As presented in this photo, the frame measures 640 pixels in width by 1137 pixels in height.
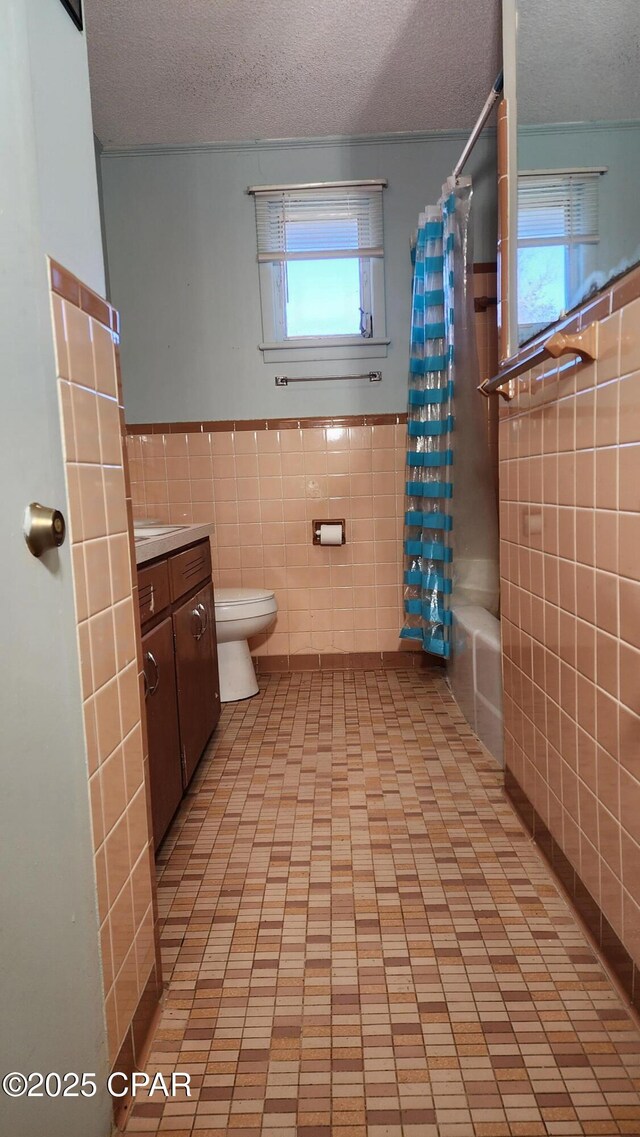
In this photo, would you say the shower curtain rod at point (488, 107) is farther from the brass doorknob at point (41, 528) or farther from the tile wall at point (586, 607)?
the brass doorknob at point (41, 528)

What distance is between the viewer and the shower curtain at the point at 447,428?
308 cm

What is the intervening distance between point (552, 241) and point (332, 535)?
6.94 feet

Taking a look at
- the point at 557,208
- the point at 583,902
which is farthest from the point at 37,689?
the point at 557,208

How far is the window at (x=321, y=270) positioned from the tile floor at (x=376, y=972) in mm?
2124

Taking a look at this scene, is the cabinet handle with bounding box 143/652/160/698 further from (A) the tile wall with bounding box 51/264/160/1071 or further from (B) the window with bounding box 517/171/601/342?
(B) the window with bounding box 517/171/601/342

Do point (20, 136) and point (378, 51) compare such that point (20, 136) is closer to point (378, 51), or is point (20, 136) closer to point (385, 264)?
point (378, 51)

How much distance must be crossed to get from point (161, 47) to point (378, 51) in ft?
2.64

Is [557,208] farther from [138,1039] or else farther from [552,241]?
[138,1039]

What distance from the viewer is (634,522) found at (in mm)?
1232

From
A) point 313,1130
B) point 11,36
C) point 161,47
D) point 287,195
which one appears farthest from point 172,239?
point 313,1130

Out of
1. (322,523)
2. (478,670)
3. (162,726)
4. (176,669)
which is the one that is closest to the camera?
(162,726)

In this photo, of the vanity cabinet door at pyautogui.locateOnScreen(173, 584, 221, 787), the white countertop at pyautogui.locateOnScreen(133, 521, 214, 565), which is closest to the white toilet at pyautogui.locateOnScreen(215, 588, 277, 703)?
the vanity cabinet door at pyautogui.locateOnScreen(173, 584, 221, 787)

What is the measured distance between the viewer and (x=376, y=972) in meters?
1.48

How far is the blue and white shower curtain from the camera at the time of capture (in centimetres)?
310
